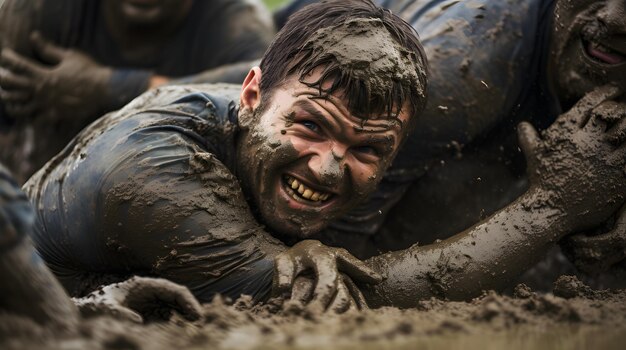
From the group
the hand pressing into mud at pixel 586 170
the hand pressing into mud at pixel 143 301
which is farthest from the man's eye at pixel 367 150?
the hand pressing into mud at pixel 143 301

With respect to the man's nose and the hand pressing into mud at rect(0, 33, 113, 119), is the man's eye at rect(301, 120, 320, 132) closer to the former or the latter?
the man's nose

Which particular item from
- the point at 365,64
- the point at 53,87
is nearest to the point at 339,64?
the point at 365,64

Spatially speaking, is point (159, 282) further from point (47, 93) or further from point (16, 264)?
point (47, 93)

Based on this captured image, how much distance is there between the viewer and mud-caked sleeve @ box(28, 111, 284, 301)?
3.14 metres

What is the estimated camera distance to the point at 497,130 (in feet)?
13.4

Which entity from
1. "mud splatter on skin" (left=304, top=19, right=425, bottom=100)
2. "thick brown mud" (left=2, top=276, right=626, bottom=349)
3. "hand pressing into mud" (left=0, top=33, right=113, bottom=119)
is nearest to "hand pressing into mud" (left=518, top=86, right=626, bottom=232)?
"thick brown mud" (left=2, top=276, right=626, bottom=349)

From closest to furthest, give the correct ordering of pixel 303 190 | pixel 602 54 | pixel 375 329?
pixel 375 329, pixel 303 190, pixel 602 54

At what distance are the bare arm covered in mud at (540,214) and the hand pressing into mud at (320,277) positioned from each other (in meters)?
0.23

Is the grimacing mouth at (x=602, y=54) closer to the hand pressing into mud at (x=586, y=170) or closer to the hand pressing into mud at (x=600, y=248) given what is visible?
the hand pressing into mud at (x=586, y=170)

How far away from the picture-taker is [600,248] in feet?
11.7

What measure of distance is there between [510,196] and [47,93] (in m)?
2.24

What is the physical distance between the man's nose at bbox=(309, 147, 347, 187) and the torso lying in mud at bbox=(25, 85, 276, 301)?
25cm

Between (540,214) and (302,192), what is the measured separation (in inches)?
31.6

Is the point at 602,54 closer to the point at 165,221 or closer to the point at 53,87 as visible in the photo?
the point at 165,221
